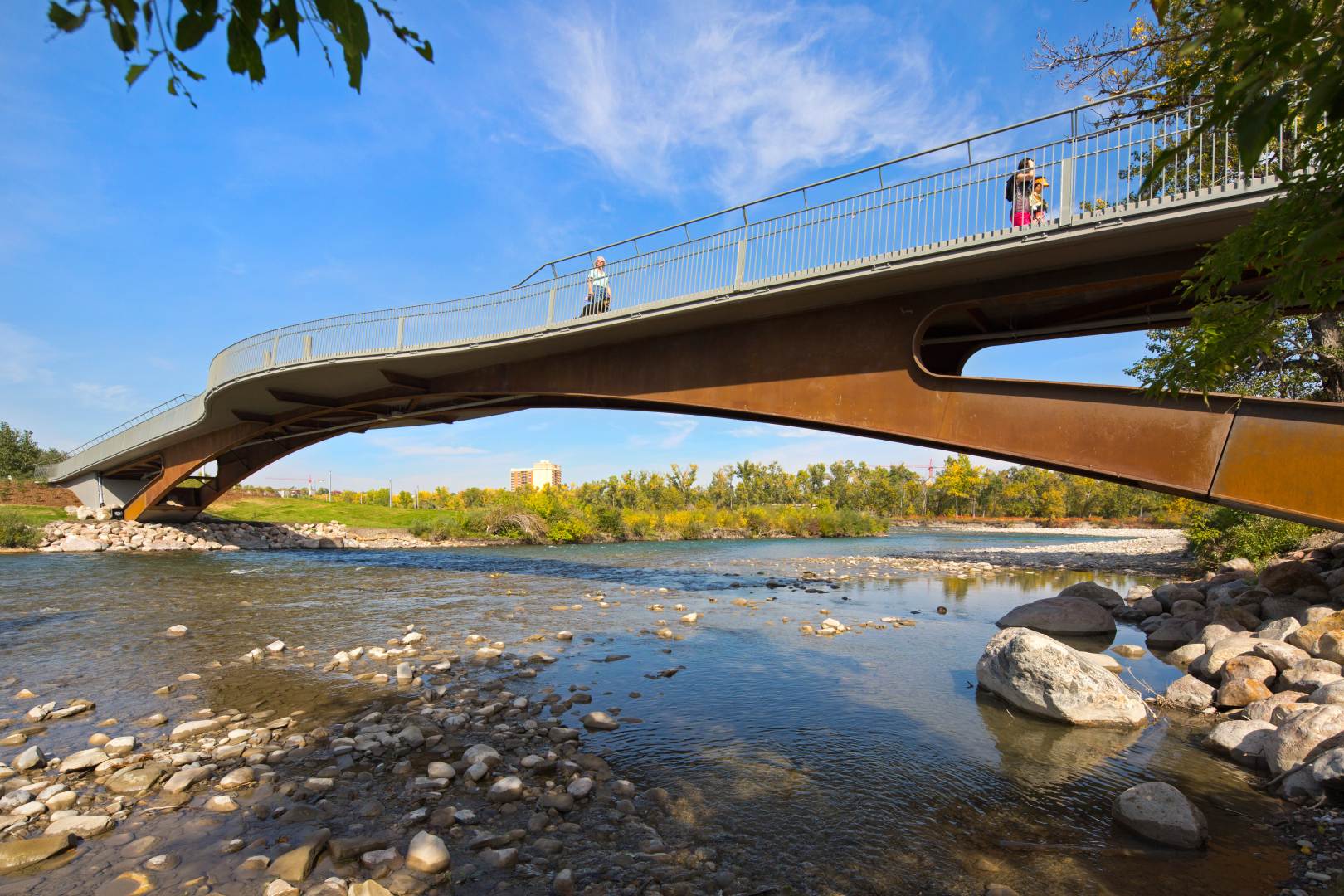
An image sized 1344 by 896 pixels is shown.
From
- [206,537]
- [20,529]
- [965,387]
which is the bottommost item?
[206,537]

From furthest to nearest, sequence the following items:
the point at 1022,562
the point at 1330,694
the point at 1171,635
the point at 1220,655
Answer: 1. the point at 1022,562
2. the point at 1171,635
3. the point at 1220,655
4. the point at 1330,694

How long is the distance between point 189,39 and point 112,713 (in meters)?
9.23

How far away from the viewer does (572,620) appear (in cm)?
1471

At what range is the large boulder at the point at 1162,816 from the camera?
5363 millimetres

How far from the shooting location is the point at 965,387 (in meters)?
10.7

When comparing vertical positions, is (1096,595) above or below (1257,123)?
below

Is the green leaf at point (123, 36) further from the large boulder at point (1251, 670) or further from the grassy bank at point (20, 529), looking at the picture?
the grassy bank at point (20, 529)

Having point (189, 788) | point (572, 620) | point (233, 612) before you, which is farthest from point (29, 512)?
point (189, 788)

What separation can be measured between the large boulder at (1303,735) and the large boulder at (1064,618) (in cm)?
681

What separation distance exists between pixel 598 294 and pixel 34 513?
4031 centimetres

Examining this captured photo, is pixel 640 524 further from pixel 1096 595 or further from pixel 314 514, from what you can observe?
pixel 1096 595

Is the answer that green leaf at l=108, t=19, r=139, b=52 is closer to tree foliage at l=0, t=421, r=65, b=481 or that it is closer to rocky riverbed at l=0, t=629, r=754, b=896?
rocky riverbed at l=0, t=629, r=754, b=896

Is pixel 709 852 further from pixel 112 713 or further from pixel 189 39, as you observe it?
pixel 112 713

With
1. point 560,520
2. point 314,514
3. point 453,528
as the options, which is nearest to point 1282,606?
point 560,520
